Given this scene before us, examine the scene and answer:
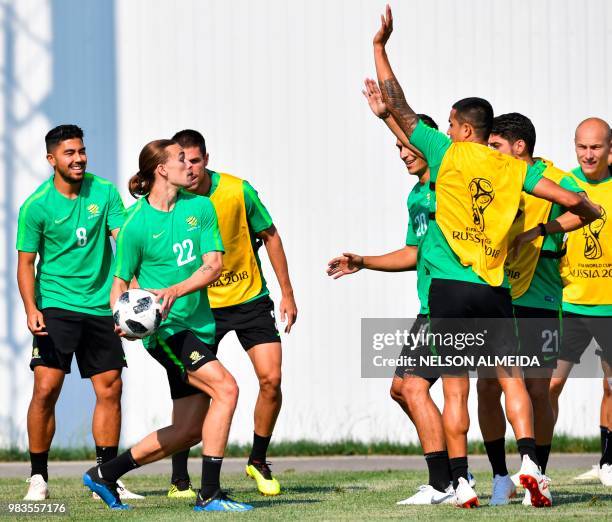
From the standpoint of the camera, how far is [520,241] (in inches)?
300

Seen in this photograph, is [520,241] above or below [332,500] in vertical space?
above

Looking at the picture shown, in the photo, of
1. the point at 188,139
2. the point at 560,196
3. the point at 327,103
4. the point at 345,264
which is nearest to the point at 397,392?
the point at 345,264

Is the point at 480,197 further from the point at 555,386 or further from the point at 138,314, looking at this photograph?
the point at 555,386

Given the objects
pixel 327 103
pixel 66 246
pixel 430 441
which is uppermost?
pixel 327 103

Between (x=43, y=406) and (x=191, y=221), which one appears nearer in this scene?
(x=191, y=221)

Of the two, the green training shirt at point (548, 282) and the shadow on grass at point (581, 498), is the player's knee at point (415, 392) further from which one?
the green training shirt at point (548, 282)

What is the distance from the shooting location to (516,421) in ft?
23.9

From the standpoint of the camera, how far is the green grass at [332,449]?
40.9 feet

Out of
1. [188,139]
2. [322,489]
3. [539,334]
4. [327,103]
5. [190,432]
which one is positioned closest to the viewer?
[190,432]

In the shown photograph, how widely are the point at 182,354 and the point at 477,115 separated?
2174 millimetres

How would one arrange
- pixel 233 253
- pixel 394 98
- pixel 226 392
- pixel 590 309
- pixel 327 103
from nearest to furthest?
pixel 226 392, pixel 394 98, pixel 233 253, pixel 590 309, pixel 327 103

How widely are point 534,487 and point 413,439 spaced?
5.88 m

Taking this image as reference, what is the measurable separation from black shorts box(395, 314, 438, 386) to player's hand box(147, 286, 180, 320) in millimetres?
1553

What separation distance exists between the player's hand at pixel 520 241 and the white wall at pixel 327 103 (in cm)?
539
